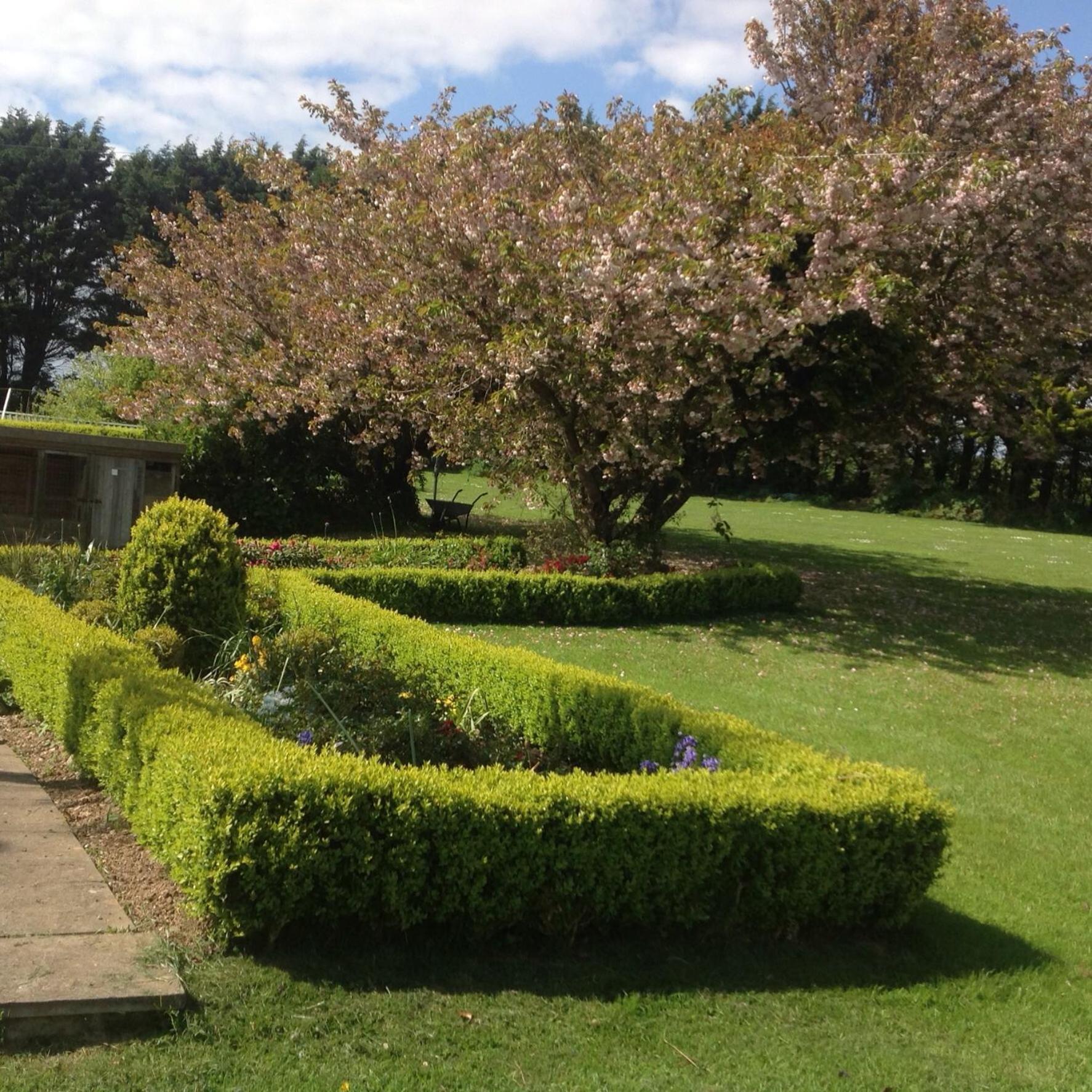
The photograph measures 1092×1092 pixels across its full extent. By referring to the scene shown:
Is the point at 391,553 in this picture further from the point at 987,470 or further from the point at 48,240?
the point at 48,240

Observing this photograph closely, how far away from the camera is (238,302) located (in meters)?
18.1

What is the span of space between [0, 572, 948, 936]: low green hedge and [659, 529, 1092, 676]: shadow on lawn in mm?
6959

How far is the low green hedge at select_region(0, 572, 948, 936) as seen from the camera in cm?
383

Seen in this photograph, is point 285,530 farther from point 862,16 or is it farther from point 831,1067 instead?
point 831,1067

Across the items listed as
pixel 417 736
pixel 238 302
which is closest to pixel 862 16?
pixel 238 302

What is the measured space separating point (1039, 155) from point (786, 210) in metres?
3.96

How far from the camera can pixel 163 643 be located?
23.5 ft

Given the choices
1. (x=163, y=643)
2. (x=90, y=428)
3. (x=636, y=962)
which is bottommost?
(x=636, y=962)

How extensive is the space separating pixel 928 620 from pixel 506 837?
1103 cm

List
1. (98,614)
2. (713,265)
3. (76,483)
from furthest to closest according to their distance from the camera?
(76,483)
(713,265)
(98,614)

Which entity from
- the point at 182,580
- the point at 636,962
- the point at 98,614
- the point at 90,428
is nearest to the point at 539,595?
the point at 182,580

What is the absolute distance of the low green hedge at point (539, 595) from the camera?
1163 cm

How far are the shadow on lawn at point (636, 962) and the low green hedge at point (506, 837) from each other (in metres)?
0.09

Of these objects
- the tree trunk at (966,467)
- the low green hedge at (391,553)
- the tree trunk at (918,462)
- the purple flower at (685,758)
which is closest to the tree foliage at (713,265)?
the low green hedge at (391,553)
